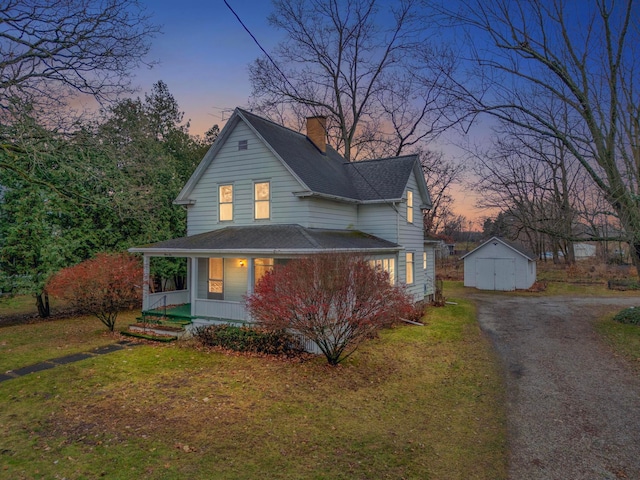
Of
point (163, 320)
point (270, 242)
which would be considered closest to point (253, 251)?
point (270, 242)

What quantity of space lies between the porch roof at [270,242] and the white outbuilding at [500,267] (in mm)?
16711

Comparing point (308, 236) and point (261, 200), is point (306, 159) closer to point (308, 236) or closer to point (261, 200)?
point (261, 200)

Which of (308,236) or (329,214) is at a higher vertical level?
(329,214)

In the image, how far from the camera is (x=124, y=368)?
9.82m

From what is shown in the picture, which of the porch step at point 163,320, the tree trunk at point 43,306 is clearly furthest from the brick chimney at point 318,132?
the tree trunk at point 43,306

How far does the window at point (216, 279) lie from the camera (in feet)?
51.8

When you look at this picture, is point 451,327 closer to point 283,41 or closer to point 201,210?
point 201,210

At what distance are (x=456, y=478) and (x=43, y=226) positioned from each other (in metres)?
17.3

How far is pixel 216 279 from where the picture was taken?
1588cm

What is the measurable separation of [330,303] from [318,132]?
12252mm

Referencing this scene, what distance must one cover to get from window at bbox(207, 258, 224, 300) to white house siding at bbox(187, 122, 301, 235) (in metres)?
1.50

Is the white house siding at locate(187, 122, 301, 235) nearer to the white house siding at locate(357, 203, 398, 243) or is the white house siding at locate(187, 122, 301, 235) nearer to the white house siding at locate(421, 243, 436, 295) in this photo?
the white house siding at locate(357, 203, 398, 243)

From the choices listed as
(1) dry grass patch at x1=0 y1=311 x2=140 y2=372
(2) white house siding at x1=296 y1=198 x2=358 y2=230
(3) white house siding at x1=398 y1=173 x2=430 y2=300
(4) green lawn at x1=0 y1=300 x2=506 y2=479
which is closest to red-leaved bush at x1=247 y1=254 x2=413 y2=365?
(4) green lawn at x1=0 y1=300 x2=506 y2=479

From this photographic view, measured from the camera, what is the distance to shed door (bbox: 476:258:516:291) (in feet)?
94.9
